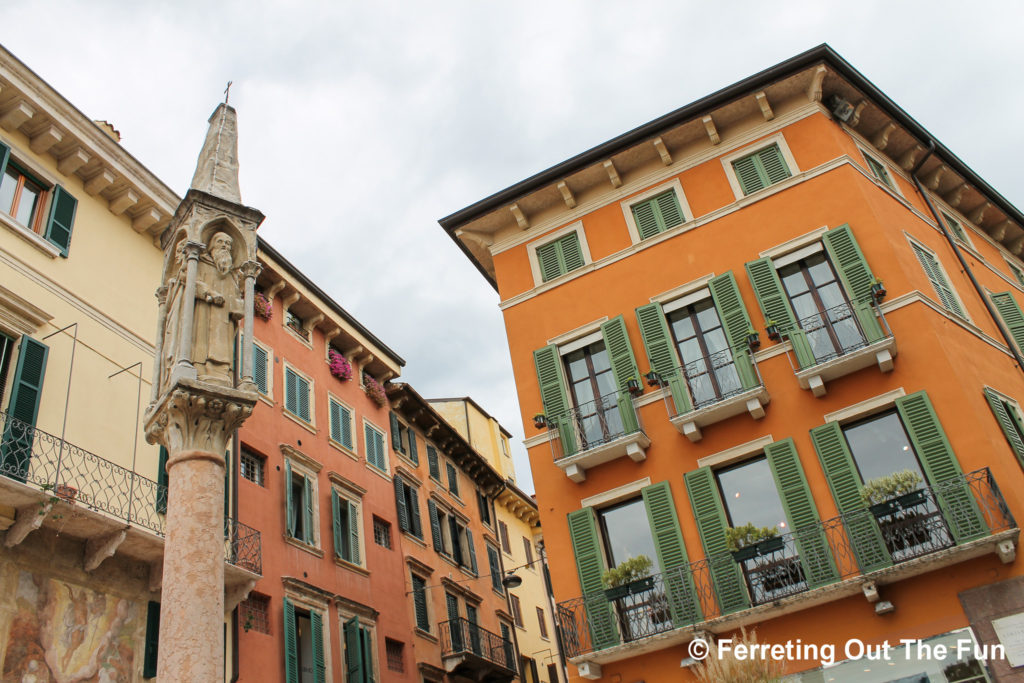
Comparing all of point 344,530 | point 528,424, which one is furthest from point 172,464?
point 344,530

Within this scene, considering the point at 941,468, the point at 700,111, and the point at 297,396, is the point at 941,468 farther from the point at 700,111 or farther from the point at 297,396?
the point at 297,396

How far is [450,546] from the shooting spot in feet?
97.0

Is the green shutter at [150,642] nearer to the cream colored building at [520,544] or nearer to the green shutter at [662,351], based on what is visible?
the green shutter at [662,351]

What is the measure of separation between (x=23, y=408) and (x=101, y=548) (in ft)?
8.54

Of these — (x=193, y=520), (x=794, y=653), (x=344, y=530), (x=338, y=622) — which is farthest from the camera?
(x=344, y=530)

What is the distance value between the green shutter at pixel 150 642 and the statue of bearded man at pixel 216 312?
21.2 ft

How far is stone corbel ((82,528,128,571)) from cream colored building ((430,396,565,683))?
2064cm

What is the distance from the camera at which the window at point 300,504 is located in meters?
20.8

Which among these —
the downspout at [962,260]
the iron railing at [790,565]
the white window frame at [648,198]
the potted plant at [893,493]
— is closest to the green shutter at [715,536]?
the iron railing at [790,565]

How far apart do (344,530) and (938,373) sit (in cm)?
1500

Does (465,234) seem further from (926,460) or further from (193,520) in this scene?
(193,520)

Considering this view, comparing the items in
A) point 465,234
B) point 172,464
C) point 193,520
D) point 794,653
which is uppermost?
point 465,234

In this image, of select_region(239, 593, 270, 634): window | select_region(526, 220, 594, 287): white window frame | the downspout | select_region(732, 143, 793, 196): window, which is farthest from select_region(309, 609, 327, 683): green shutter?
the downspout

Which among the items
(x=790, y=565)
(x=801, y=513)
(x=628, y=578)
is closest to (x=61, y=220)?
(x=628, y=578)
